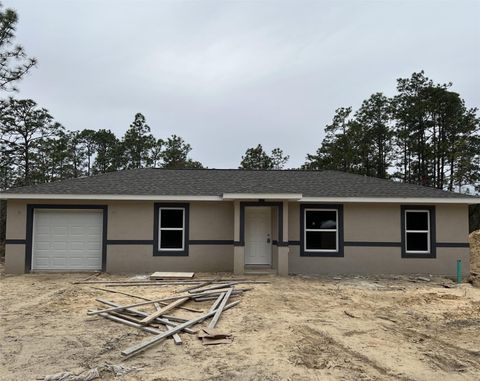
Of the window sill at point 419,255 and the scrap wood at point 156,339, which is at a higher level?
the window sill at point 419,255

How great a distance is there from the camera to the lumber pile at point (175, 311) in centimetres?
569

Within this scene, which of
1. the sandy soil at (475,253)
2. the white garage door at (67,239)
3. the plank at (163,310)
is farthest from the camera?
the sandy soil at (475,253)

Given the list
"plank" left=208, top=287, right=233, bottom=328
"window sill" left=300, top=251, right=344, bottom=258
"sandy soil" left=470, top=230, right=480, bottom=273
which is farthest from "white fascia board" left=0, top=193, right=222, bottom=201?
"sandy soil" left=470, top=230, right=480, bottom=273

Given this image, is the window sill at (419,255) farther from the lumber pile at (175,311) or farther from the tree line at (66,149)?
the tree line at (66,149)

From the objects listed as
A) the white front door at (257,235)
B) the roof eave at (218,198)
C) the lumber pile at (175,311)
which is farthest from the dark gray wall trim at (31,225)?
the white front door at (257,235)

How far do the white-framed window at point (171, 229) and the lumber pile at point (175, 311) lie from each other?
2533 millimetres

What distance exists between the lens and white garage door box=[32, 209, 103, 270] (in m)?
12.2

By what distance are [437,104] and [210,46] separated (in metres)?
22.8

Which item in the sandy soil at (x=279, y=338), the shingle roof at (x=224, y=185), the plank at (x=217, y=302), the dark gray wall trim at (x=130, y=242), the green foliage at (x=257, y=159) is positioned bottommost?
the sandy soil at (x=279, y=338)

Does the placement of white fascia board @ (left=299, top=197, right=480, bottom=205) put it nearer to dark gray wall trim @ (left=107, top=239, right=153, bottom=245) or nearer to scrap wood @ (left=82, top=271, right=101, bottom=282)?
dark gray wall trim @ (left=107, top=239, right=153, bottom=245)

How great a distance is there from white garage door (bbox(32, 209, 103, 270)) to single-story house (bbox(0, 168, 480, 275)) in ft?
0.10

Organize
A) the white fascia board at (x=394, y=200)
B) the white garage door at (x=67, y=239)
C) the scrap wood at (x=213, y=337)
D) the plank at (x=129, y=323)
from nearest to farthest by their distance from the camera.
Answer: the scrap wood at (x=213, y=337) → the plank at (x=129, y=323) → the white fascia board at (x=394, y=200) → the white garage door at (x=67, y=239)

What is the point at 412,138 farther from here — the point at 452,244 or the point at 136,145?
the point at 136,145

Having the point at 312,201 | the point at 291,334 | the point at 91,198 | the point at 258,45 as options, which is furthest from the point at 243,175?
the point at 291,334
